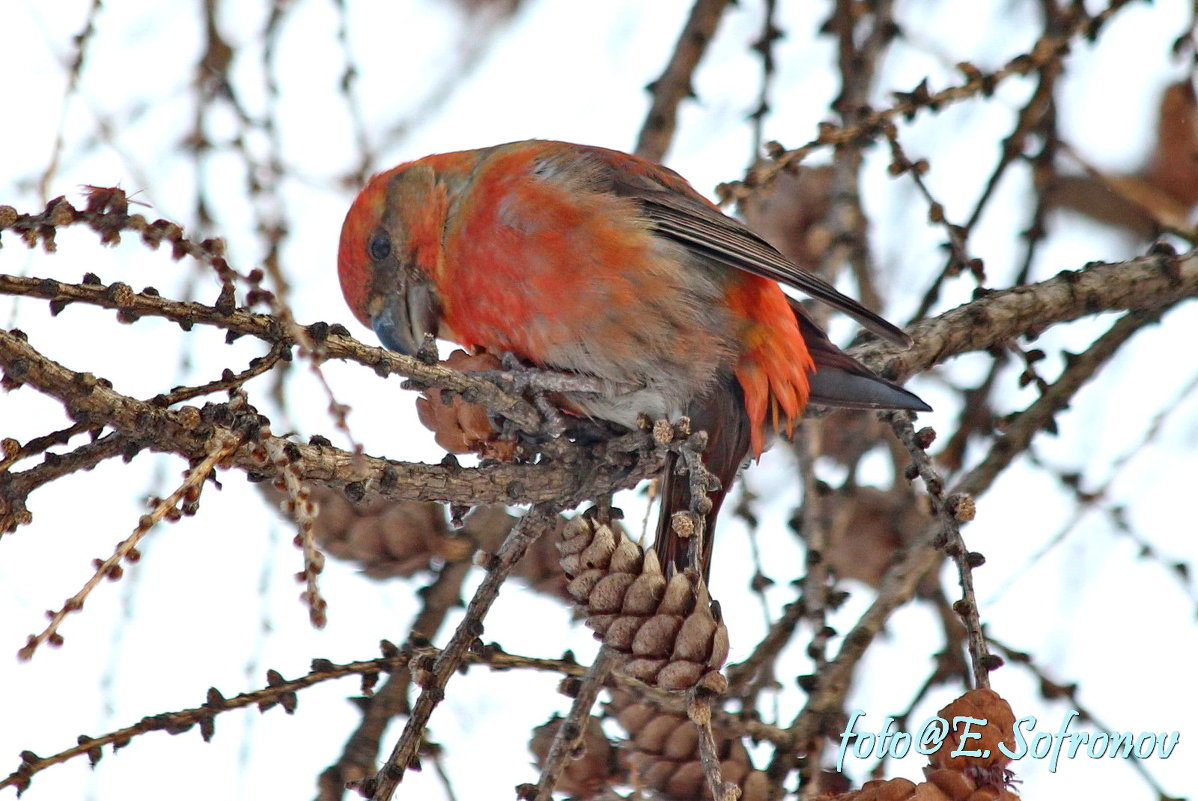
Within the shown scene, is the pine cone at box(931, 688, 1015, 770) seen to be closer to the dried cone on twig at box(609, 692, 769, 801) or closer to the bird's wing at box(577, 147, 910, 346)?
the dried cone on twig at box(609, 692, 769, 801)

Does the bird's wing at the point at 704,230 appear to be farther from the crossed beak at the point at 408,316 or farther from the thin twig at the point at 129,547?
the thin twig at the point at 129,547

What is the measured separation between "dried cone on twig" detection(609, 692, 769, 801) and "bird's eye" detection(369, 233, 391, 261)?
1446mm

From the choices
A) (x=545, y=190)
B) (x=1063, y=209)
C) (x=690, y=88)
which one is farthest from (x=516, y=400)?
(x=1063, y=209)

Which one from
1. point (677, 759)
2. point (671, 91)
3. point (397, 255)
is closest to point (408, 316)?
point (397, 255)

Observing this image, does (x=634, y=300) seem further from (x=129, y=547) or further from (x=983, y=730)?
(x=129, y=547)

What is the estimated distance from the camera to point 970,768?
1.45 metres

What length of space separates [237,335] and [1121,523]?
192cm

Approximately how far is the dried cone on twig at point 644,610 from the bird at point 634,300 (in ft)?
1.99

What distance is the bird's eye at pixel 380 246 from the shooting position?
117 inches

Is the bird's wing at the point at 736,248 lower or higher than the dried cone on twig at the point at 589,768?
higher

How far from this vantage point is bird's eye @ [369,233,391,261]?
117 inches

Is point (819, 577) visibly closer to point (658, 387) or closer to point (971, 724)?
point (658, 387)

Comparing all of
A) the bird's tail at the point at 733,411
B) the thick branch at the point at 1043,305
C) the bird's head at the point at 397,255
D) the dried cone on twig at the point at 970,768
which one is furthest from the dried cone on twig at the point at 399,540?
the dried cone on twig at the point at 970,768

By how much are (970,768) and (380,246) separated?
202cm
